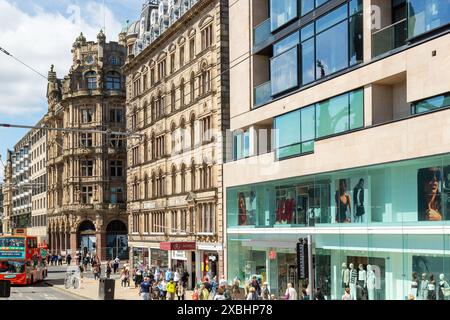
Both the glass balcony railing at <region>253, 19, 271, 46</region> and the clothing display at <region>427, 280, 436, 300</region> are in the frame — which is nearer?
the clothing display at <region>427, 280, 436, 300</region>

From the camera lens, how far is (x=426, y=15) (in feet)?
77.3

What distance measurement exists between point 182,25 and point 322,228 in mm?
25235

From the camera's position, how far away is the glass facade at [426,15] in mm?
22656

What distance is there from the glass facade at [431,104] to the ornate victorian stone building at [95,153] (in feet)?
233

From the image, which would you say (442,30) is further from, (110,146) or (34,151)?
(34,151)

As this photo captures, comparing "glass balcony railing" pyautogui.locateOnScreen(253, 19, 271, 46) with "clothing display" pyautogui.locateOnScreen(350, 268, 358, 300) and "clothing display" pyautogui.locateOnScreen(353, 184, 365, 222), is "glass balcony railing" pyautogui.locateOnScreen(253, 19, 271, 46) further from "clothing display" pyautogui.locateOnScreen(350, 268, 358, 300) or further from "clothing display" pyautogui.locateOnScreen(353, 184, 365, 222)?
"clothing display" pyautogui.locateOnScreen(350, 268, 358, 300)

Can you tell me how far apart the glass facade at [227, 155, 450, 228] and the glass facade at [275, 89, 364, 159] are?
1.61 meters

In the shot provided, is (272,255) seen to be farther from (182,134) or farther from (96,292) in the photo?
(182,134)

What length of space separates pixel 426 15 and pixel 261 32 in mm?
14708

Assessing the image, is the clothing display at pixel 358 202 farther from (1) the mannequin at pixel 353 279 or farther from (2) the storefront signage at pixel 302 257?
(2) the storefront signage at pixel 302 257

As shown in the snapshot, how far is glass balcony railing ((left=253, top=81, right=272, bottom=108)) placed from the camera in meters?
36.3

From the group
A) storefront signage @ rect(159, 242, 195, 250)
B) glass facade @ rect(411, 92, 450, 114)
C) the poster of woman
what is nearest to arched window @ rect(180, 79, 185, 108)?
storefront signage @ rect(159, 242, 195, 250)

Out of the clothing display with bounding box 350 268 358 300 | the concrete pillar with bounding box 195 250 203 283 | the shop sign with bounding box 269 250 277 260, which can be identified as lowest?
the concrete pillar with bounding box 195 250 203 283

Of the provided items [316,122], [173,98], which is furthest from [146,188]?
[316,122]
